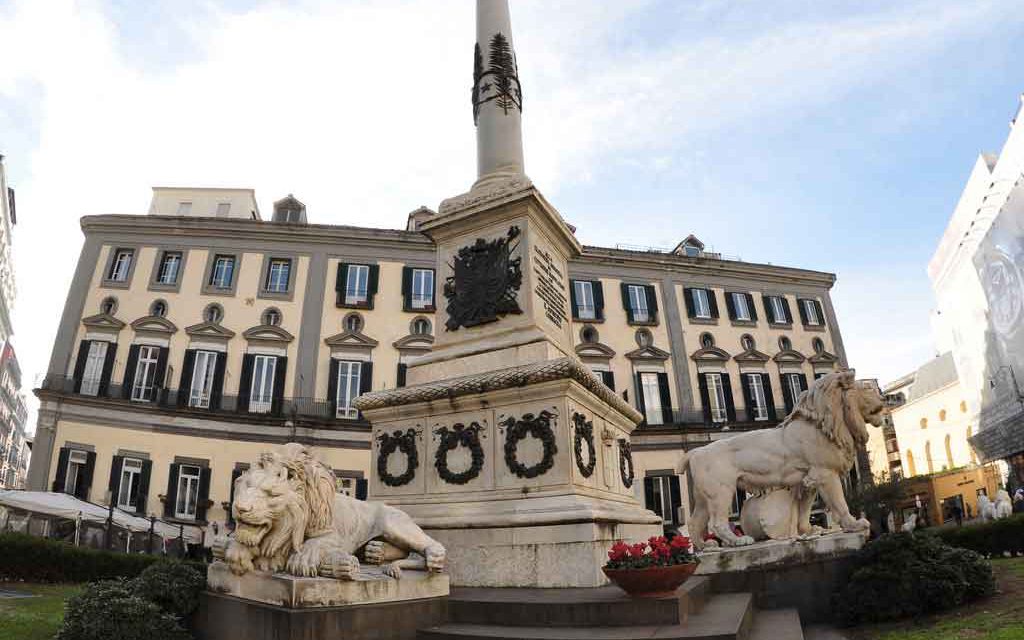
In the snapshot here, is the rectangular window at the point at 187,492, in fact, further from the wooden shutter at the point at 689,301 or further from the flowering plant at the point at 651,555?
the flowering plant at the point at 651,555

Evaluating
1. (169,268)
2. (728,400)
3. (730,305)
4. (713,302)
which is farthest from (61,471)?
(730,305)

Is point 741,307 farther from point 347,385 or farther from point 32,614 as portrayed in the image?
point 32,614

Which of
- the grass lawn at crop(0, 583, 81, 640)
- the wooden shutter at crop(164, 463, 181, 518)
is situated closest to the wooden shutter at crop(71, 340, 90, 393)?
the wooden shutter at crop(164, 463, 181, 518)

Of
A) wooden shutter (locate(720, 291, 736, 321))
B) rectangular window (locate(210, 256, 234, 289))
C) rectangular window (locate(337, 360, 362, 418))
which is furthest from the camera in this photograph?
wooden shutter (locate(720, 291, 736, 321))

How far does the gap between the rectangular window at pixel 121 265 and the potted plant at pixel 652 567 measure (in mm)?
35528

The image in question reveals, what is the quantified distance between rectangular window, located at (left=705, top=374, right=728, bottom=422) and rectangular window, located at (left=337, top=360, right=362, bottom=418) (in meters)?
20.1

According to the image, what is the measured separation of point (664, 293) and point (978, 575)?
3449cm

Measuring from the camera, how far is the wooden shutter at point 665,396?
37.0 meters

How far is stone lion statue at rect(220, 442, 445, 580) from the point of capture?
5.16 metres

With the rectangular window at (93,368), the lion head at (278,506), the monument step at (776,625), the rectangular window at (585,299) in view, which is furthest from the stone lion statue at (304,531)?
the rectangular window at (585,299)

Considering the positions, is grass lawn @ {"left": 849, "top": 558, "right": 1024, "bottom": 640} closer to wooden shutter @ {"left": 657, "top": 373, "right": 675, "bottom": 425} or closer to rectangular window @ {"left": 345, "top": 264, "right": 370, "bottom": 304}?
wooden shutter @ {"left": 657, "top": 373, "right": 675, "bottom": 425}

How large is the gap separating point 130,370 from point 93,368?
5.91ft

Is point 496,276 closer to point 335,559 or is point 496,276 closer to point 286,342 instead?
point 335,559

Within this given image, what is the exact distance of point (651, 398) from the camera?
37.5 metres
